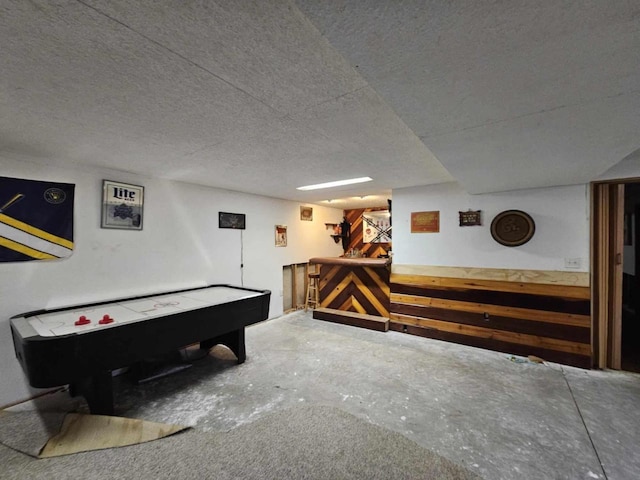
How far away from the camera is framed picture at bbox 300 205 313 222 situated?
5.56m

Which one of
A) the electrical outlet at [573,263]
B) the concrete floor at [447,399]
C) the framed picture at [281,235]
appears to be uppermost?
the framed picture at [281,235]

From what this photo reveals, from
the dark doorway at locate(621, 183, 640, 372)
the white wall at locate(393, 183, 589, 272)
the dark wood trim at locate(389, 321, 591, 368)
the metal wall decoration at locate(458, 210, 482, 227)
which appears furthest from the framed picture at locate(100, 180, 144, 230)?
the dark doorway at locate(621, 183, 640, 372)

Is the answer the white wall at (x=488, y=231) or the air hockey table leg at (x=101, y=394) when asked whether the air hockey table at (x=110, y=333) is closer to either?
the air hockey table leg at (x=101, y=394)

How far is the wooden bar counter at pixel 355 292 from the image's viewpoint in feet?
14.5

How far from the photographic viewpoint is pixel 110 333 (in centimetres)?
204

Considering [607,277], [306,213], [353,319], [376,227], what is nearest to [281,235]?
[306,213]

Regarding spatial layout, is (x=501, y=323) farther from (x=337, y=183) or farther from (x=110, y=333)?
(x=110, y=333)

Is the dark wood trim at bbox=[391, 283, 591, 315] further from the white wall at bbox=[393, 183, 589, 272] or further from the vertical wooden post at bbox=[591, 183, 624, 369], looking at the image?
the white wall at bbox=[393, 183, 589, 272]

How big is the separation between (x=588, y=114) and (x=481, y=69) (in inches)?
32.3

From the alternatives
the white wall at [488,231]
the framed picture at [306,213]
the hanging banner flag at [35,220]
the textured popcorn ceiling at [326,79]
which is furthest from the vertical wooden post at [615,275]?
the hanging banner flag at [35,220]

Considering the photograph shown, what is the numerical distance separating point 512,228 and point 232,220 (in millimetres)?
3922

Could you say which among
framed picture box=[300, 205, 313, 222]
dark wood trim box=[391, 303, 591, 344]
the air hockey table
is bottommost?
dark wood trim box=[391, 303, 591, 344]

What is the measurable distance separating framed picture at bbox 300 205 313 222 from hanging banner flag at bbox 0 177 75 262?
3.55 m

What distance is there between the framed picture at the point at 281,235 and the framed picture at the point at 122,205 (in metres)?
2.26
